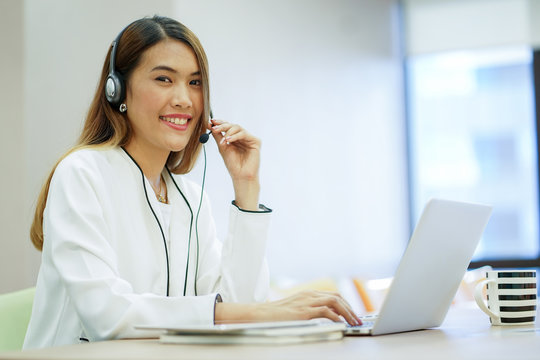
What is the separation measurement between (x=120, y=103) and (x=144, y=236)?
0.36 m

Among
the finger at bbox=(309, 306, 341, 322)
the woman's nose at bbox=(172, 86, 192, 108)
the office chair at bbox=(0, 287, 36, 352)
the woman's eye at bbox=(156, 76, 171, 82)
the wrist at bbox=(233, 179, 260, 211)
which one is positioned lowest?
the office chair at bbox=(0, 287, 36, 352)

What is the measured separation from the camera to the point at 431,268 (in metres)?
1.29

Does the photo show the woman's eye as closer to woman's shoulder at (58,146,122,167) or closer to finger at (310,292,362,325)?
woman's shoulder at (58,146,122,167)

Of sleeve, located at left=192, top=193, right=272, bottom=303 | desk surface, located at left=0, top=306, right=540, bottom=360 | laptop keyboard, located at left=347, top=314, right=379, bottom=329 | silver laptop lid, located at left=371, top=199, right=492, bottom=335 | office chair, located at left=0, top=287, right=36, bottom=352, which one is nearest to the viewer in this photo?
desk surface, located at left=0, top=306, right=540, bottom=360

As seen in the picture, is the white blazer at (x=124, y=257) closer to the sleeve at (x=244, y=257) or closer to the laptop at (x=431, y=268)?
the sleeve at (x=244, y=257)

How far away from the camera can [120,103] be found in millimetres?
1873

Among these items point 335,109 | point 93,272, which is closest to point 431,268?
point 93,272

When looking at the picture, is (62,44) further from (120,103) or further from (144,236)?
(144,236)

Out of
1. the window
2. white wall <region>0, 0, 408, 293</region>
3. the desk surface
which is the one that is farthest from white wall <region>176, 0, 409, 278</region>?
the desk surface

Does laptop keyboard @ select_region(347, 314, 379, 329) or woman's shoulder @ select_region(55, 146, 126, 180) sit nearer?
laptop keyboard @ select_region(347, 314, 379, 329)

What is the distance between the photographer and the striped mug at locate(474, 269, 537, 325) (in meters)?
1.47

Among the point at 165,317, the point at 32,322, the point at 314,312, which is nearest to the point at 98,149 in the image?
→ the point at 32,322

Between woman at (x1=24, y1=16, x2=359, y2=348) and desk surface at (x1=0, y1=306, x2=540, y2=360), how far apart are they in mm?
364

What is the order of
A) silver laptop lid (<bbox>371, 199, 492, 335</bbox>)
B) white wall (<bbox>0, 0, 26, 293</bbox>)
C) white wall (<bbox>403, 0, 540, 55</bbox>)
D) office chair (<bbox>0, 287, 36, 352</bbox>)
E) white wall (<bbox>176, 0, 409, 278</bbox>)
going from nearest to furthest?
silver laptop lid (<bbox>371, 199, 492, 335</bbox>), office chair (<bbox>0, 287, 36, 352</bbox>), white wall (<bbox>0, 0, 26, 293</bbox>), white wall (<bbox>176, 0, 409, 278</bbox>), white wall (<bbox>403, 0, 540, 55</bbox>)
